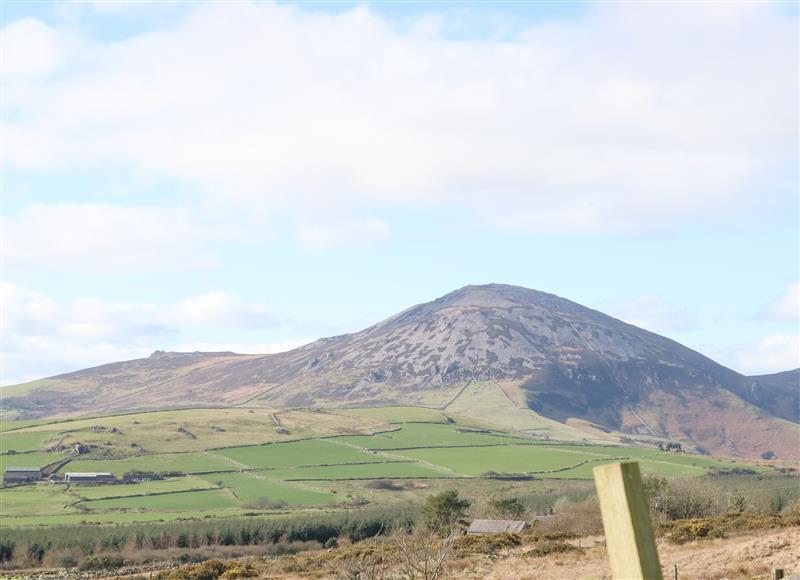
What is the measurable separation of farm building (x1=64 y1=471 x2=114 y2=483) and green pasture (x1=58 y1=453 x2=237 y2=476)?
276 centimetres

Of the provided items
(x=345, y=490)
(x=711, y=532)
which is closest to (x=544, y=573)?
(x=711, y=532)

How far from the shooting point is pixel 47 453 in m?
174

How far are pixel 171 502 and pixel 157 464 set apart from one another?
36.1 meters

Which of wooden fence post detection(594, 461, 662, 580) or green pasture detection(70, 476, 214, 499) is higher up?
wooden fence post detection(594, 461, 662, 580)

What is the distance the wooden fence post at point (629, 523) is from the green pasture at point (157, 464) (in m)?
167

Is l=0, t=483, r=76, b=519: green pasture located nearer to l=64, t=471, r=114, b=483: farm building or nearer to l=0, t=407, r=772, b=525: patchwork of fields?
l=0, t=407, r=772, b=525: patchwork of fields

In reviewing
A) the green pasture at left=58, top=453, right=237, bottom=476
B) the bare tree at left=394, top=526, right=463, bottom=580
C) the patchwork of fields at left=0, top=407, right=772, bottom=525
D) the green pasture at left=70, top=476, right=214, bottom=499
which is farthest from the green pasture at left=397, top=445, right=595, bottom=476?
the bare tree at left=394, top=526, right=463, bottom=580

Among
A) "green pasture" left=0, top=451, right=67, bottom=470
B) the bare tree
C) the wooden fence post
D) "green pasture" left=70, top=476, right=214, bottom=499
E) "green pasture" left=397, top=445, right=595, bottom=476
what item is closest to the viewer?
the wooden fence post

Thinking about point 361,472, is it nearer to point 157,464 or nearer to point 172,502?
point 157,464

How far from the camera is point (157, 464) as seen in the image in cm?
17025

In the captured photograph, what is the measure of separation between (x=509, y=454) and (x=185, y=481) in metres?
74.4

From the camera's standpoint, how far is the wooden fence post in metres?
3.80

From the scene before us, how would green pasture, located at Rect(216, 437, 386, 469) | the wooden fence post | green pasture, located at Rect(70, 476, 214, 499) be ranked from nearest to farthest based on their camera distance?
the wooden fence post < green pasture, located at Rect(70, 476, 214, 499) < green pasture, located at Rect(216, 437, 386, 469)

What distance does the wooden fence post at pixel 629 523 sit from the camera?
12.5 ft
